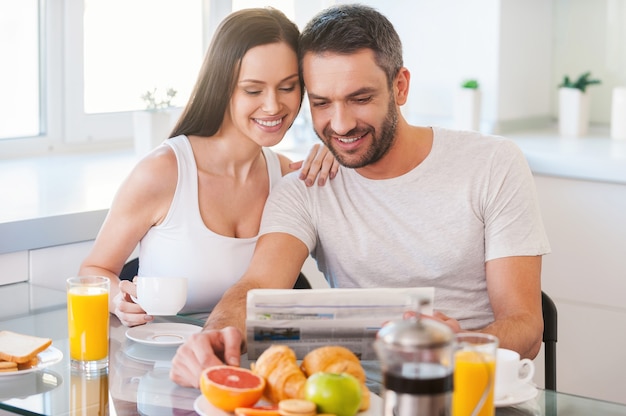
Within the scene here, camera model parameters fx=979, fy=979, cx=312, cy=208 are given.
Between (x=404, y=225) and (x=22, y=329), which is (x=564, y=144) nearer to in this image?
(x=404, y=225)

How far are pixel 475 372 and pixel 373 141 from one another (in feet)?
2.76

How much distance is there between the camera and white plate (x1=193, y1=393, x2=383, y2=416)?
3.99 feet

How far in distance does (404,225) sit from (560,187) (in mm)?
1048

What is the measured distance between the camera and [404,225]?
6.29ft

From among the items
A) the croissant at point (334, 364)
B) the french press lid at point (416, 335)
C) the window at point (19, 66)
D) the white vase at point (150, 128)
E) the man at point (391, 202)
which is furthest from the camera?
the window at point (19, 66)

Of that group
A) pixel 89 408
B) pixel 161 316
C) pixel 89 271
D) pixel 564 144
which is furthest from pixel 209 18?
pixel 89 408

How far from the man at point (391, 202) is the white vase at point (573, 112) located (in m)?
1.43

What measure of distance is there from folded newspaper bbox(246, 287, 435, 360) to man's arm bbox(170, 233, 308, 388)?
0.06 meters

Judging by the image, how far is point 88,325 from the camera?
145cm

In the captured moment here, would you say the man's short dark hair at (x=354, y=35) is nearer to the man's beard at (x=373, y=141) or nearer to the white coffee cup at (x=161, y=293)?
the man's beard at (x=373, y=141)

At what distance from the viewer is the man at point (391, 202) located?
185 cm

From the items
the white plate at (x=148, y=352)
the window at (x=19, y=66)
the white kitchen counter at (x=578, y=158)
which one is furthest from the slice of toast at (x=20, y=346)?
the white kitchen counter at (x=578, y=158)

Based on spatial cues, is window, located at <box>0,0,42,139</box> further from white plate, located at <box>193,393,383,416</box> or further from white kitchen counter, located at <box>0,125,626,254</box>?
white plate, located at <box>193,393,383,416</box>

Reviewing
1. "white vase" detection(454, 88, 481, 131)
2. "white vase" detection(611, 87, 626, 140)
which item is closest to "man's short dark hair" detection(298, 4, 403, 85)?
"white vase" detection(454, 88, 481, 131)
